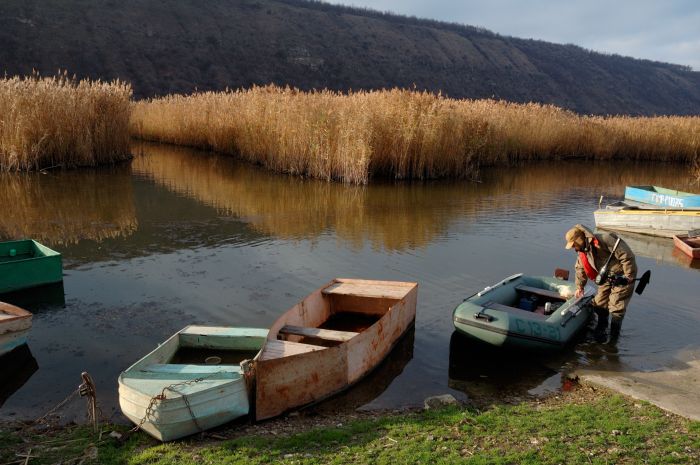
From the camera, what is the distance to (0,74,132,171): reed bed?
1689 centimetres

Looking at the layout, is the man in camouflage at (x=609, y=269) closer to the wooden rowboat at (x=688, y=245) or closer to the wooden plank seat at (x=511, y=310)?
the wooden plank seat at (x=511, y=310)

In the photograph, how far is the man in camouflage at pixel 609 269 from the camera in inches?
291

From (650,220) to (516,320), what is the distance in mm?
8644

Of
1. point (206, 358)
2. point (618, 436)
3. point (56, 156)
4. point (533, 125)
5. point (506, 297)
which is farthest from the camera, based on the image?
point (533, 125)

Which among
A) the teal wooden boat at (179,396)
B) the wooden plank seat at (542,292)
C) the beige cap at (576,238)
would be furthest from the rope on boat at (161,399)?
the wooden plank seat at (542,292)

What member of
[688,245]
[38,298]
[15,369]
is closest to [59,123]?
[38,298]

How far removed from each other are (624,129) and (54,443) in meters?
31.0

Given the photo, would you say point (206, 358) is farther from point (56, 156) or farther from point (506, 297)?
point (56, 156)

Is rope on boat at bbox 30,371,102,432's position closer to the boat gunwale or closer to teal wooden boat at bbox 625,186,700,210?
the boat gunwale

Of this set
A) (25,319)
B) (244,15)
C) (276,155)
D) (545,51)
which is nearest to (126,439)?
(25,319)

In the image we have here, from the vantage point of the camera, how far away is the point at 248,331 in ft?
21.1

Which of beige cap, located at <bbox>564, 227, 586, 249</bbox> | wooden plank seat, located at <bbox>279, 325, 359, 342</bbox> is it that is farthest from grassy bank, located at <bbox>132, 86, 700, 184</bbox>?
wooden plank seat, located at <bbox>279, 325, 359, 342</bbox>

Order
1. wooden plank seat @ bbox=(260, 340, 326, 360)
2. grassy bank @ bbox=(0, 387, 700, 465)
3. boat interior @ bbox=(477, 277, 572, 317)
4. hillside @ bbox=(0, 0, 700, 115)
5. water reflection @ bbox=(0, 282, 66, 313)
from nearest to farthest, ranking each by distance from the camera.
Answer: grassy bank @ bbox=(0, 387, 700, 465), wooden plank seat @ bbox=(260, 340, 326, 360), boat interior @ bbox=(477, 277, 572, 317), water reflection @ bbox=(0, 282, 66, 313), hillside @ bbox=(0, 0, 700, 115)

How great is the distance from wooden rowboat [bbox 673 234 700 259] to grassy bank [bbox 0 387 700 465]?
771cm
